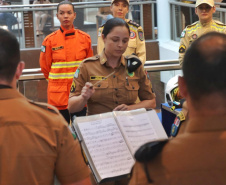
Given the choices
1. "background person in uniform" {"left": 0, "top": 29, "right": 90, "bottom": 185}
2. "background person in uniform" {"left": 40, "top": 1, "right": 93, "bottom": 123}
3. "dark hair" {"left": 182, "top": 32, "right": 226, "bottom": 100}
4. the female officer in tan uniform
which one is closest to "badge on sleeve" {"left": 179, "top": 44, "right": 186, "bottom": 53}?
"background person in uniform" {"left": 40, "top": 1, "right": 93, "bottom": 123}

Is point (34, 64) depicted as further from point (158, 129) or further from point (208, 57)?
point (208, 57)

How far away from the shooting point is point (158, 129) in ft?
8.43

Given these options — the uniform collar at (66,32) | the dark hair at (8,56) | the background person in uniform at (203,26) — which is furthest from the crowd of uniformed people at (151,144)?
the background person in uniform at (203,26)

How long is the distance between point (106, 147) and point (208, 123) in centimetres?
125

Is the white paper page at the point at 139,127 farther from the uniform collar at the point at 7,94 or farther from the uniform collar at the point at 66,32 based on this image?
the uniform collar at the point at 66,32

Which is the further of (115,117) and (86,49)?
(86,49)

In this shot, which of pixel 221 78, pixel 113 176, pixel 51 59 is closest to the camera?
pixel 221 78

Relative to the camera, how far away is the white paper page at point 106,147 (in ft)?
7.98

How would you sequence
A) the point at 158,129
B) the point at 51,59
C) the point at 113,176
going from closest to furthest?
the point at 113,176 < the point at 158,129 < the point at 51,59

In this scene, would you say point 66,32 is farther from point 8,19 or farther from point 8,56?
point 8,19

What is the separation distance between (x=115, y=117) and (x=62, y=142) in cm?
99

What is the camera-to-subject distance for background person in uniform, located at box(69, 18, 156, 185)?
299 centimetres

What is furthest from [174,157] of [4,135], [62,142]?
[4,135]

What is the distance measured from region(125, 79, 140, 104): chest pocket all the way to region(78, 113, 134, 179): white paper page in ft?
1.60
